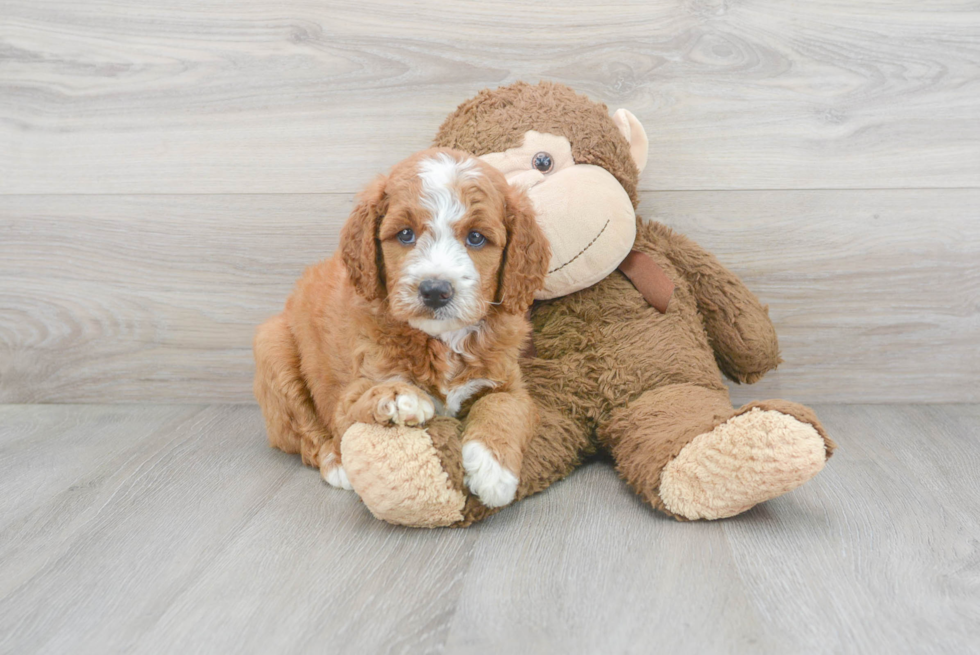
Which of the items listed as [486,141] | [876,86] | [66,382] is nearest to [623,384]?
[486,141]

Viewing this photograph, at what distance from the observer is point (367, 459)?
4.53ft

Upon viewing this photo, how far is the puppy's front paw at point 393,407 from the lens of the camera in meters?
1.39

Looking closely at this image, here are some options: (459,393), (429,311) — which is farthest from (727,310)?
(429,311)

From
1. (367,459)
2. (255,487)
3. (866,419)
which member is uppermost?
(367,459)

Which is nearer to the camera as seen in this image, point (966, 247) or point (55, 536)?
point (55, 536)

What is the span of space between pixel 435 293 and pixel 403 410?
0.22 metres

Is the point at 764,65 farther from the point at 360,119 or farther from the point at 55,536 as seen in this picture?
the point at 55,536

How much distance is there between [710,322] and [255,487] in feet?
3.85

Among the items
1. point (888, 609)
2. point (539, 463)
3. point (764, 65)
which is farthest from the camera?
point (764, 65)

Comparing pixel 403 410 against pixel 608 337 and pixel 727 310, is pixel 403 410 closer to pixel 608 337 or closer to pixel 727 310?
pixel 608 337

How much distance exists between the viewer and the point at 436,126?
2.12 meters

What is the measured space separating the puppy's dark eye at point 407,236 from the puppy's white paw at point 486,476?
1.31 ft

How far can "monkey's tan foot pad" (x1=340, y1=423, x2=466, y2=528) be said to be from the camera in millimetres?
1374

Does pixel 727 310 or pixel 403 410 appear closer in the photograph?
pixel 403 410
